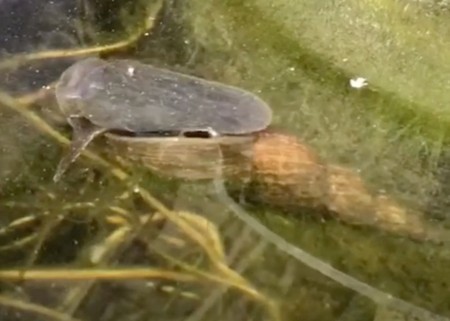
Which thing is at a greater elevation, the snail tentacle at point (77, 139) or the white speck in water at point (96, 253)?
the snail tentacle at point (77, 139)

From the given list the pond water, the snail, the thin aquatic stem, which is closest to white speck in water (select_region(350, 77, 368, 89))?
the pond water

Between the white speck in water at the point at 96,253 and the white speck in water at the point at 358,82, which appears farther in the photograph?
the white speck in water at the point at 358,82

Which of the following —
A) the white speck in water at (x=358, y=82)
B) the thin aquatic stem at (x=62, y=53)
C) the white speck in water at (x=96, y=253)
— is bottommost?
the white speck in water at (x=96, y=253)

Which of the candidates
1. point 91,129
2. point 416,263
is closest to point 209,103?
point 91,129

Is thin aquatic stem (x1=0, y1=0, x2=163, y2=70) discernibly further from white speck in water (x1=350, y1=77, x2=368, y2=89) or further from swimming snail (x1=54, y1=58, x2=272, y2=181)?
white speck in water (x1=350, y1=77, x2=368, y2=89)

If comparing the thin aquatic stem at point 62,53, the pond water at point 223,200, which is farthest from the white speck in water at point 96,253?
the thin aquatic stem at point 62,53

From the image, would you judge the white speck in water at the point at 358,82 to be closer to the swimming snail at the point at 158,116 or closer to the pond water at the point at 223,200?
the pond water at the point at 223,200

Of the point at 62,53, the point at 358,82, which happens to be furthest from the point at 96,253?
the point at 358,82
